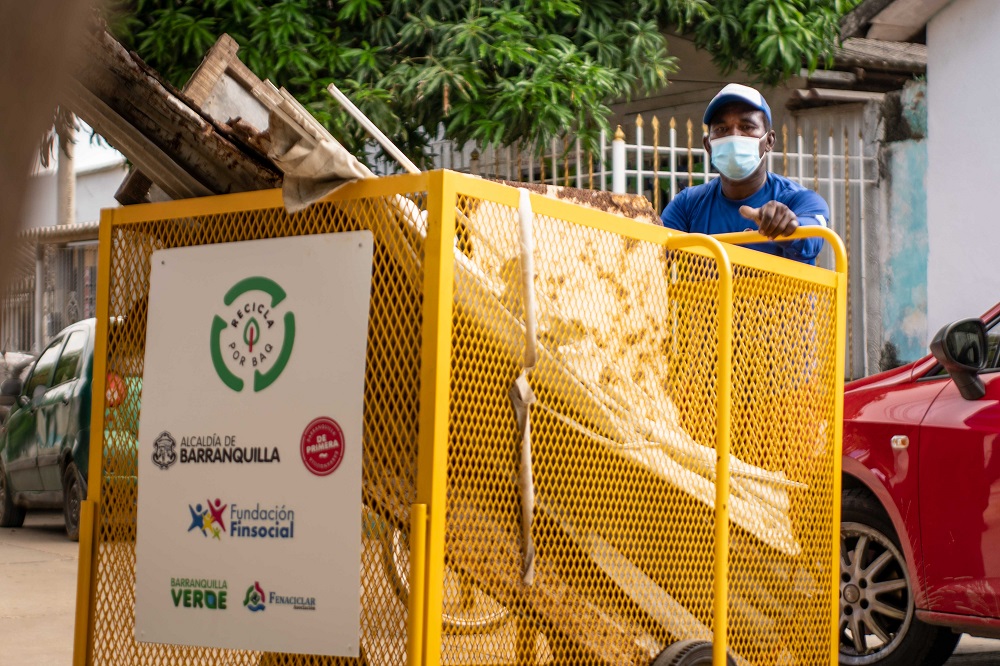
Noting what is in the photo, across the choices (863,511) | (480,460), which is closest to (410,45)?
(863,511)

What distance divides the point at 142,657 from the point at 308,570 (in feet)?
2.01

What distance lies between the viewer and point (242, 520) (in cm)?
290

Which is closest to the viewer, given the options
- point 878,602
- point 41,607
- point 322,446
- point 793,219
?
point 322,446

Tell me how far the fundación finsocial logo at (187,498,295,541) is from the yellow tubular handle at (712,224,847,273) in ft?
5.18

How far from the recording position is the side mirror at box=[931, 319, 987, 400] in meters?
4.87

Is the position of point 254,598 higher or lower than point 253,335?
lower

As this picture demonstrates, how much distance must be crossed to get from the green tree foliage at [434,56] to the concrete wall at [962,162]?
2.20 m

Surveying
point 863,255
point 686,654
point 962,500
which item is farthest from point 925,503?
point 863,255

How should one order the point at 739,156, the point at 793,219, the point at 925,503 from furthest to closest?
the point at 925,503, the point at 739,156, the point at 793,219

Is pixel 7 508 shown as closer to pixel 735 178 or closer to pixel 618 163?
pixel 618 163

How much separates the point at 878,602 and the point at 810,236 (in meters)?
2.16

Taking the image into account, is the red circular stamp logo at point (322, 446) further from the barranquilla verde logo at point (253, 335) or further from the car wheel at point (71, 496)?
the car wheel at point (71, 496)

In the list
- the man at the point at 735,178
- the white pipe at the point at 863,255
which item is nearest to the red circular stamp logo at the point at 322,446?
the man at the point at 735,178

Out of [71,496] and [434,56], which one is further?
[71,496]
